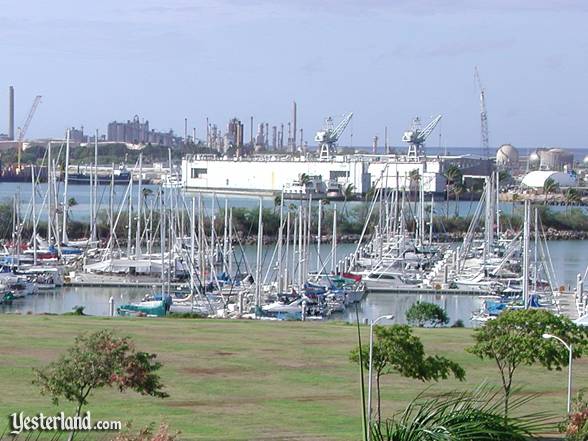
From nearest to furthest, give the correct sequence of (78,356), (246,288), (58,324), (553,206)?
(78,356) < (58,324) < (246,288) < (553,206)

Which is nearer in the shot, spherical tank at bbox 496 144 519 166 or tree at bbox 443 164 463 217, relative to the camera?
tree at bbox 443 164 463 217

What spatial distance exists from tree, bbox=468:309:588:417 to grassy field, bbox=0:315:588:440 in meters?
1.13

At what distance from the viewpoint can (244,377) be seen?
69.3 ft

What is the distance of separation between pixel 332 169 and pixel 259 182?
7804 mm

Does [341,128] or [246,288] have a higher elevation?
[341,128]

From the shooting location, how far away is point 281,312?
36.7m

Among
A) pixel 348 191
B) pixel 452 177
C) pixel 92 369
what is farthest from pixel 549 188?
pixel 92 369

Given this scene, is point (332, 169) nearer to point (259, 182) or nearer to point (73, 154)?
point (259, 182)

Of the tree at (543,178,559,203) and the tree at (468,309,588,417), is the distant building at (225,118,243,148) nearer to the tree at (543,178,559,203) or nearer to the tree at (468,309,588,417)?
the tree at (543,178,559,203)

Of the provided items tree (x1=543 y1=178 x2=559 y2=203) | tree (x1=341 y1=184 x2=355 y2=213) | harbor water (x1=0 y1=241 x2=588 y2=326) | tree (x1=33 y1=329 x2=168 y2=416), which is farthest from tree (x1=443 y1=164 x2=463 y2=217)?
tree (x1=33 y1=329 x2=168 y2=416)

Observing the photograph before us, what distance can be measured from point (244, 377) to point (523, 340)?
18.6 feet

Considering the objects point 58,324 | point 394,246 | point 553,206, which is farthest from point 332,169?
point 58,324

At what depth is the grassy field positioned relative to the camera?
17250mm

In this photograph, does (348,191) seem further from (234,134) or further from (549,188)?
(234,134)
